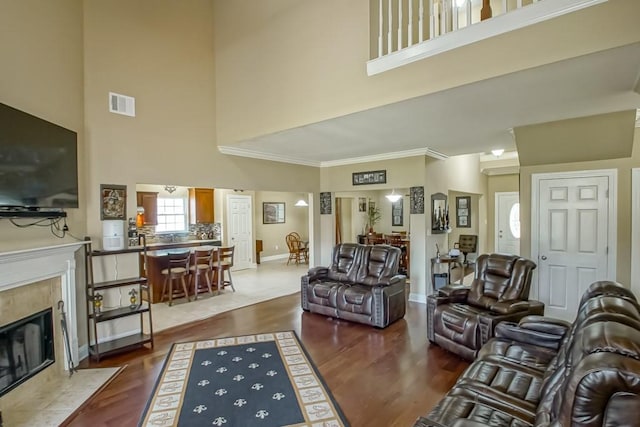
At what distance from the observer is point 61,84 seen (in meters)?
3.45

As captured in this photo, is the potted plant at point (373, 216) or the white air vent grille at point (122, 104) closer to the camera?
the white air vent grille at point (122, 104)

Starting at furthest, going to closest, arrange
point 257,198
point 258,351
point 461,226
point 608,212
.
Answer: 1. point 257,198
2. point 461,226
3. point 608,212
4. point 258,351

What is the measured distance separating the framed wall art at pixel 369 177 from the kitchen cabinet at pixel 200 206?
4165 millimetres

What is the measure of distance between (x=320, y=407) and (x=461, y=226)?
8.15 metres

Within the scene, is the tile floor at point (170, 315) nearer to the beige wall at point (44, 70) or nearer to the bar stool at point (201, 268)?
the bar stool at point (201, 268)

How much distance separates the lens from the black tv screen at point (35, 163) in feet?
8.52

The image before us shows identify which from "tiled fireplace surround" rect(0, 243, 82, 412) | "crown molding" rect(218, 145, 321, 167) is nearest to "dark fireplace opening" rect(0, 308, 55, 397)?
"tiled fireplace surround" rect(0, 243, 82, 412)

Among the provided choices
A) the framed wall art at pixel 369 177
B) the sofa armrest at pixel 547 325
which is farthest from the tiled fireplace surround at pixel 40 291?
the framed wall art at pixel 369 177

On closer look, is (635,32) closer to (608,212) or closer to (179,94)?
(608,212)

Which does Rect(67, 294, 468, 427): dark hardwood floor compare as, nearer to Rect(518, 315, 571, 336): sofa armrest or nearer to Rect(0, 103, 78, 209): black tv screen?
Rect(518, 315, 571, 336): sofa armrest

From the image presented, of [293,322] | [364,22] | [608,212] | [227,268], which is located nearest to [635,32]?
[364,22]

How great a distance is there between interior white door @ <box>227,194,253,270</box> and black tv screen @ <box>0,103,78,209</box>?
223 inches

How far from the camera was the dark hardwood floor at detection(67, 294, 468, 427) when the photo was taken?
106 inches

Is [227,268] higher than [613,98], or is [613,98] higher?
[613,98]
